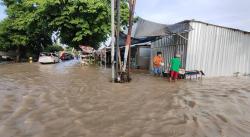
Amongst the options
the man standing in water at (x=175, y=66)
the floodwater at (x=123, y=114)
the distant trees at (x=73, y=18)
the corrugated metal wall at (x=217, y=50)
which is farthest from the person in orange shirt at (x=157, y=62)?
the distant trees at (x=73, y=18)

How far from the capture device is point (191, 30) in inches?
601

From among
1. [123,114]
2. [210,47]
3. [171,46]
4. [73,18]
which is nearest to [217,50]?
[210,47]

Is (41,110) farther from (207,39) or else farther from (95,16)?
(95,16)

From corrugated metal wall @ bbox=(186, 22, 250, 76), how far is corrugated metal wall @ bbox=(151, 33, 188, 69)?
420mm

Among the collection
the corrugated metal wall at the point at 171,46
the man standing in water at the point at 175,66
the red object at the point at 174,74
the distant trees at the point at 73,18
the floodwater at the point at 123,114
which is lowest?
the floodwater at the point at 123,114

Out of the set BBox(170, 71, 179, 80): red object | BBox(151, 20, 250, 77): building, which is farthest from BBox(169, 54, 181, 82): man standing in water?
BBox(151, 20, 250, 77): building

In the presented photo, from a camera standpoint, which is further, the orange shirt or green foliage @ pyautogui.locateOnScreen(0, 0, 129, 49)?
green foliage @ pyautogui.locateOnScreen(0, 0, 129, 49)

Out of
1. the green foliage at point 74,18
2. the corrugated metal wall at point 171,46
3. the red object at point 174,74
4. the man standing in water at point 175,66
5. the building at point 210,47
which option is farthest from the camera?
the green foliage at point 74,18

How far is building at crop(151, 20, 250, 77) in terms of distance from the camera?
1580 cm

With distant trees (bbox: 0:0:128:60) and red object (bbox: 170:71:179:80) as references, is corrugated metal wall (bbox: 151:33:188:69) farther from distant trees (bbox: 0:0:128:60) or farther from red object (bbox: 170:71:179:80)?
distant trees (bbox: 0:0:128:60)

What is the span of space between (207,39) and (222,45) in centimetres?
122

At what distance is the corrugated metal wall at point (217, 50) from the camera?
15.9 meters

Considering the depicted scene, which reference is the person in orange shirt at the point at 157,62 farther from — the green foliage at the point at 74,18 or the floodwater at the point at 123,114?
the green foliage at the point at 74,18

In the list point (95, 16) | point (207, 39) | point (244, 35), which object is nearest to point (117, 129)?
point (207, 39)
